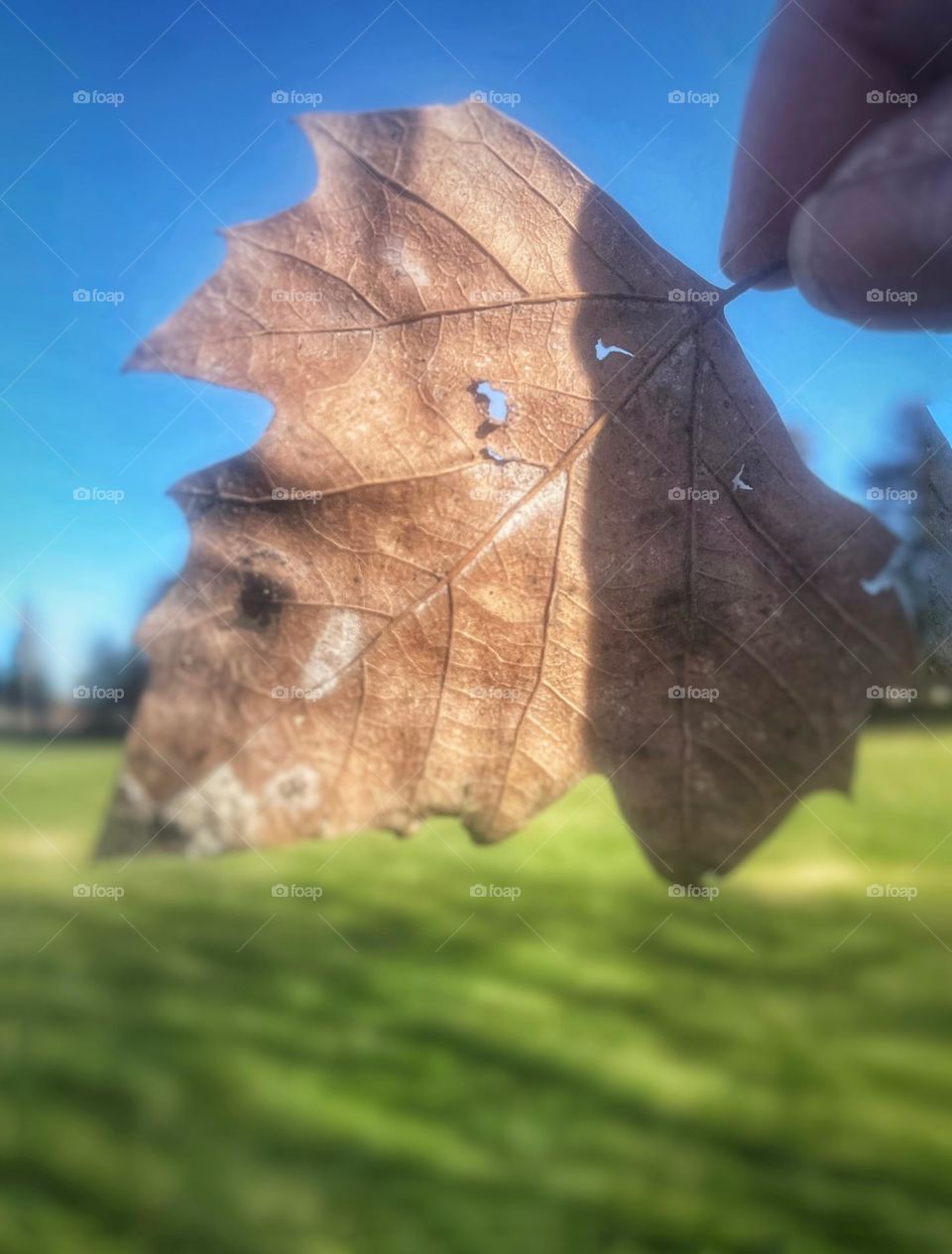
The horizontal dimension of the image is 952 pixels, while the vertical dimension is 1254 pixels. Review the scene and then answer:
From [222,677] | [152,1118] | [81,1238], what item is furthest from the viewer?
[152,1118]

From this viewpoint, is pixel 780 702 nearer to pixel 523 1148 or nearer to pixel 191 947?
pixel 523 1148

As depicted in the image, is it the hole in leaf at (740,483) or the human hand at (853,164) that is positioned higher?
the human hand at (853,164)

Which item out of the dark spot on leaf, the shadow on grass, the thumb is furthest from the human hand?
the shadow on grass

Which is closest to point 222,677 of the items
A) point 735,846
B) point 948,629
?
point 735,846

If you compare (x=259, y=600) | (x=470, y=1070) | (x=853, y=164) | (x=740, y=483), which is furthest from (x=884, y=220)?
(x=470, y=1070)

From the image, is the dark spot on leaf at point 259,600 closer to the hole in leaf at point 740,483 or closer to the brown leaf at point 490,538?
the brown leaf at point 490,538

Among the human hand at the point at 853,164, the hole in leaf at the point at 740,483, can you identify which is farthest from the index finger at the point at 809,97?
the hole in leaf at the point at 740,483
